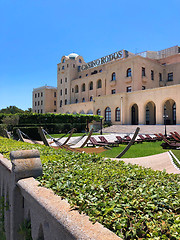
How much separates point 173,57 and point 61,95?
29176mm

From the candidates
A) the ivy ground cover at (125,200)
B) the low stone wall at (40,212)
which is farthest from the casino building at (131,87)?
the low stone wall at (40,212)

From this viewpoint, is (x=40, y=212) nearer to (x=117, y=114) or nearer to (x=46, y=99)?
(x=117, y=114)

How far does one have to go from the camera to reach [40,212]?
2.01 metres

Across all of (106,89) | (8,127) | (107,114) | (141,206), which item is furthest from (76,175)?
(106,89)

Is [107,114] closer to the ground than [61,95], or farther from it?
closer to the ground

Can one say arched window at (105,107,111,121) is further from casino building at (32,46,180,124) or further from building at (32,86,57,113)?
building at (32,86,57,113)

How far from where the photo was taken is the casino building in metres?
28.6

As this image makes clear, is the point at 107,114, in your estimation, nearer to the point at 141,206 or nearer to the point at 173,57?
the point at 173,57

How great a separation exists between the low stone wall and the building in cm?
5674

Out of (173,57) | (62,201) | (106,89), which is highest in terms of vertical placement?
(173,57)

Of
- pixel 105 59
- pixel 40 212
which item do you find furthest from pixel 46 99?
pixel 40 212

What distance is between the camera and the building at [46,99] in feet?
191

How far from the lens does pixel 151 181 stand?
2.49 metres

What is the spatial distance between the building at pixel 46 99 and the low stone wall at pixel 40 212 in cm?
5674
